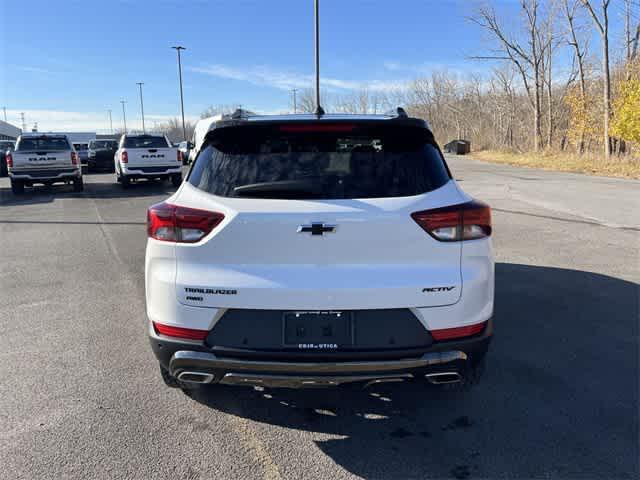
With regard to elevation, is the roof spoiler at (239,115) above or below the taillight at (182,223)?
above

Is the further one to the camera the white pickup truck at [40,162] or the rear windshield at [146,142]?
the rear windshield at [146,142]

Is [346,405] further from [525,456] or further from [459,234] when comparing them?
[459,234]

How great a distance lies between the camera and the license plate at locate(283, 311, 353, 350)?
2.58 meters

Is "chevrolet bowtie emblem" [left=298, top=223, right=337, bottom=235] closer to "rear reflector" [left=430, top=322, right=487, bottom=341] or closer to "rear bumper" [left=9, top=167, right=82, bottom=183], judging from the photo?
"rear reflector" [left=430, top=322, right=487, bottom=341]

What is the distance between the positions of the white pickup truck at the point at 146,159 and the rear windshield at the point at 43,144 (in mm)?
1827

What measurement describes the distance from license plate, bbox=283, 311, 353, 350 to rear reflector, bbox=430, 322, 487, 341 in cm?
45

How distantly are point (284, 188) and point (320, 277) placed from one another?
0.50 meters

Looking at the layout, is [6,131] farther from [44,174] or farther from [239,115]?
[239,115]

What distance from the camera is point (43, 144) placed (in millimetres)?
17172

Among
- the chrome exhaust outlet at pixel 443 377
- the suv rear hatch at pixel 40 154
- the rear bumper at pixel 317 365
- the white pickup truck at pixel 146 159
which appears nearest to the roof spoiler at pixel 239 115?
the rear bumper at pixel 317 365

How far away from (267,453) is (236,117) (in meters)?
1.91

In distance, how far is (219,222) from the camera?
8.48 feet

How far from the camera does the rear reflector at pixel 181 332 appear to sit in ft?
8.69

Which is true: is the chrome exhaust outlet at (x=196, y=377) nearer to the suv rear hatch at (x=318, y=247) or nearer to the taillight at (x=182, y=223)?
the suv rear hatch at (x=318, y=247)
